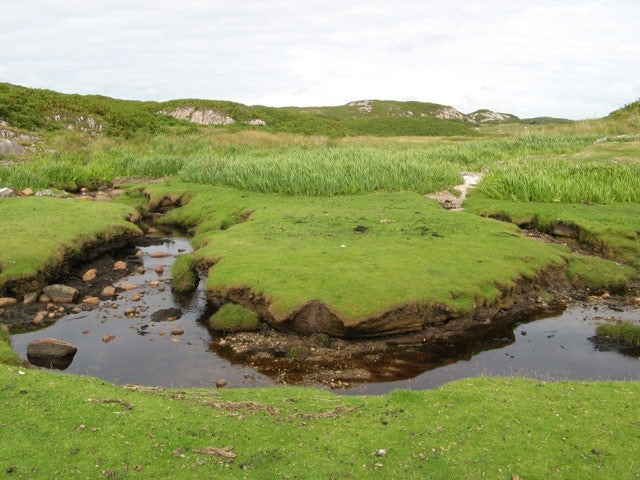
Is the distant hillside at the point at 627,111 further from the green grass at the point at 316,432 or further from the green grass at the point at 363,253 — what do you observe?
the green grass at the point at 316,432

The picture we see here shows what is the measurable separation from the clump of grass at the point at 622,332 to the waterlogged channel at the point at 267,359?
22 cm

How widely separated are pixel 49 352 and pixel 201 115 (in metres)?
55.9

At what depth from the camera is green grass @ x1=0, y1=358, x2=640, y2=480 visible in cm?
464

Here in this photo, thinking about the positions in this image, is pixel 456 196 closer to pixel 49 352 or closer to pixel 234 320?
pixel 234 320

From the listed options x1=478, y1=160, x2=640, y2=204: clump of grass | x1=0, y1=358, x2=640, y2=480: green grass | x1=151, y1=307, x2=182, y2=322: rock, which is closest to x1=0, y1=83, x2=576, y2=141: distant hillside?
x1=478, y1=160, x2=640, y2=204: clump of grass

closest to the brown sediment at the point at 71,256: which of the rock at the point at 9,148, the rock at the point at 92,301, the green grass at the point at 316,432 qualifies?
the rock at the point at 92,301

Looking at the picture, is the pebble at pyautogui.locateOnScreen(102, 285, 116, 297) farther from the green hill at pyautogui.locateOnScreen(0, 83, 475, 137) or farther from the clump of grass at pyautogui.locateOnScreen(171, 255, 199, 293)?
the green hill at pyautogui.locateOnScreen(0, 83, 475, 137)


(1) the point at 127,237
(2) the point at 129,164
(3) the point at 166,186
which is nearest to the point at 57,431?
(1) the point at 127,237

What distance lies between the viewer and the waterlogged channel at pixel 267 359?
8.09 metres

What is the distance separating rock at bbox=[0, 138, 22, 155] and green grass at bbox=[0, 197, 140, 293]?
42.5 feet

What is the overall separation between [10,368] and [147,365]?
8.60 feet

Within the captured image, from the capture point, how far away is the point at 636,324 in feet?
32.4

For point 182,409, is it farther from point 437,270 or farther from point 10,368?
point 437,270

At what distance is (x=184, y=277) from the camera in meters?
12.1
